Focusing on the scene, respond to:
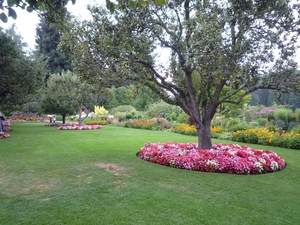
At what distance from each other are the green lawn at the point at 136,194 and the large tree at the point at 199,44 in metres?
2.47

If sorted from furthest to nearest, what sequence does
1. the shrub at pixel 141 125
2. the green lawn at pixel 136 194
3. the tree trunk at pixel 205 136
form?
the shrub at pixel 141 125, the tree trunk at pixel 205 136, the green lawn at pixel 136 194

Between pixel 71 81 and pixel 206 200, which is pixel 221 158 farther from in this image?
pixel 71 81

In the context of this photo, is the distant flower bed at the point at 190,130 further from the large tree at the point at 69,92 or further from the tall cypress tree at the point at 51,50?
the tall cypress tree at the point at 51,50

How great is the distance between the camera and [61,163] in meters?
6.55

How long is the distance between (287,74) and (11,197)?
7.18m

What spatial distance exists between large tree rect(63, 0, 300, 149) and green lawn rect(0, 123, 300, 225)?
2467 millimetres

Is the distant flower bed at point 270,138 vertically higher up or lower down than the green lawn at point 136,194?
higher up

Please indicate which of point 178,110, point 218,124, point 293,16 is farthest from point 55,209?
point 178,110

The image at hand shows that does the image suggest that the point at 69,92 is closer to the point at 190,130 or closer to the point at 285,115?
the point at 190,130

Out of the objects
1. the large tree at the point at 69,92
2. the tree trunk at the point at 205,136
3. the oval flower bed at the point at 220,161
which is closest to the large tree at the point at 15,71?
the large tree at the point at 69,92

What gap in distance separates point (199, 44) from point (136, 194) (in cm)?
374

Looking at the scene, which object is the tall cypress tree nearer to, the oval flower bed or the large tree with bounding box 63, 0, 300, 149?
the large tree with bounding box 63, 0, 300, 149

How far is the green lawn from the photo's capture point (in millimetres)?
3344

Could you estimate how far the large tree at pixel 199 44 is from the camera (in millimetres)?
5805
